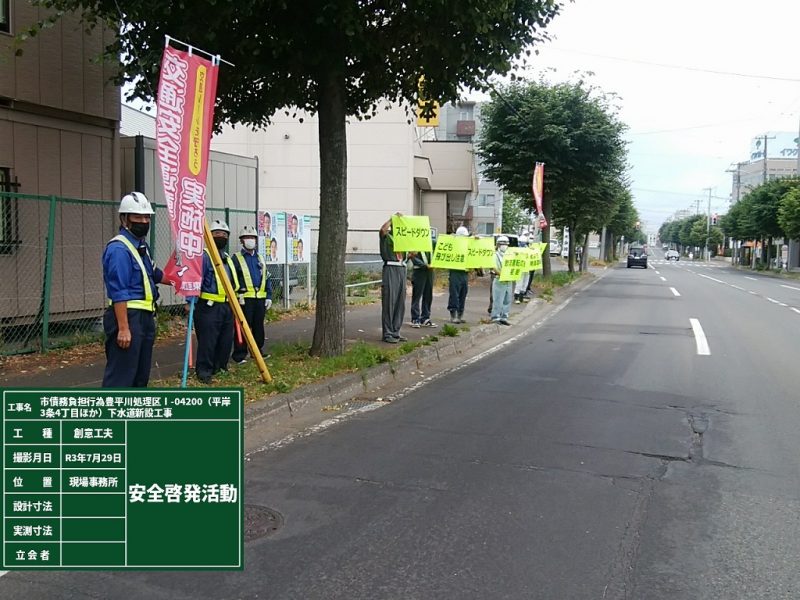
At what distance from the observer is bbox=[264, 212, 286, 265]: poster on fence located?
13.3 m

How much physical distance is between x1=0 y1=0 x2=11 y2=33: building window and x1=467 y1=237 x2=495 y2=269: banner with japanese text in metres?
8.03

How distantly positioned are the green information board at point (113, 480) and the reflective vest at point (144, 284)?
2461 millimetres

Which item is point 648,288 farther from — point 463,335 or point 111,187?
point 111,187

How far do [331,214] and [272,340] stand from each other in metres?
2.82

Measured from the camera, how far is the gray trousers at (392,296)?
1041 cm

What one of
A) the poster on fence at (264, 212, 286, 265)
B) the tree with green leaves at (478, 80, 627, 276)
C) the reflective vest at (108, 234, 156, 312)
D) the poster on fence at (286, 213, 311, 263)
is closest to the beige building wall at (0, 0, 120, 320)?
the poster on fence at (264, 212, 286, 265)

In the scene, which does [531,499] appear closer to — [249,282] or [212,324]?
[212,324]

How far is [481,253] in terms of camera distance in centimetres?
1354

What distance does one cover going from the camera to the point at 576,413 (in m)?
7.03

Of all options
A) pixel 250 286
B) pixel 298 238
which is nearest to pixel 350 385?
pixel 250 286

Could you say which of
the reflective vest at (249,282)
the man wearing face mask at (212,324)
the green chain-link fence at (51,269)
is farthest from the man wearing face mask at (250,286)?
the green chain-link fence at (51,269)

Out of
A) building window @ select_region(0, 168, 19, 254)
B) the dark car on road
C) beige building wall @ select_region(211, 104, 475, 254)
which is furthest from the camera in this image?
the dark car on road

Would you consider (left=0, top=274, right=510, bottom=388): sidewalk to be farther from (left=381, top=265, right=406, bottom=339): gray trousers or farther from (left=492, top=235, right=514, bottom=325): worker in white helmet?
(left=492, top=235, right=514, bottom=325): worker in white helmet

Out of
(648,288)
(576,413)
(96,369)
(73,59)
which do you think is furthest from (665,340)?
(648,288)
